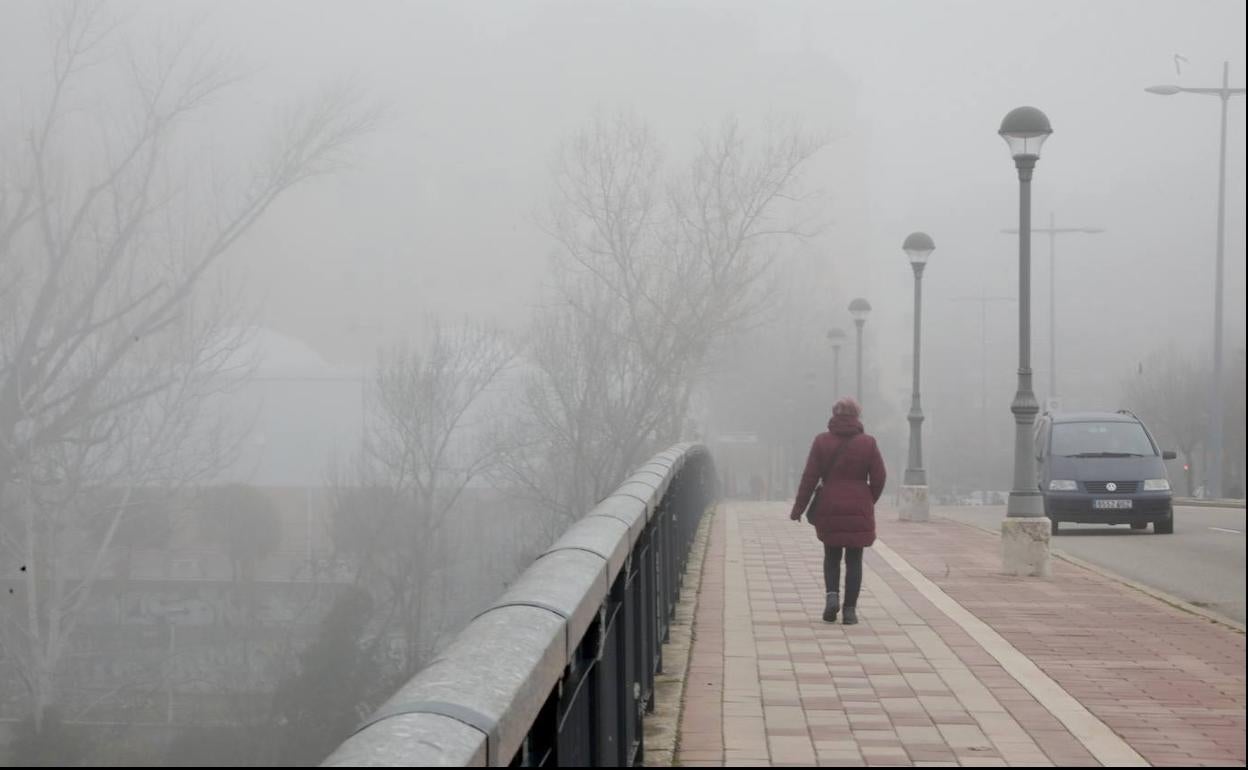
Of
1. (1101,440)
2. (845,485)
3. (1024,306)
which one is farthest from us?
(1101,440)

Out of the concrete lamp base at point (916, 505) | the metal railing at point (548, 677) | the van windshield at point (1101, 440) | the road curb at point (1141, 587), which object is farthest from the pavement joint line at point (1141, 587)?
the concrete lamp base at point (916, 505)

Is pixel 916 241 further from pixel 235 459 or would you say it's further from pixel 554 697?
pixel 235 459

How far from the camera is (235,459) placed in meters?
66.6

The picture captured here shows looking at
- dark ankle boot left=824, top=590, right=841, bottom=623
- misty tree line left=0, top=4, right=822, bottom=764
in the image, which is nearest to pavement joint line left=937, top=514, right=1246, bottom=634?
dark ankle boot left=824, top=590, right=841, bottom=623

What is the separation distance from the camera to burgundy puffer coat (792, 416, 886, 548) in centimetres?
938

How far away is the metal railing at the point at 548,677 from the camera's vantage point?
5.32ft

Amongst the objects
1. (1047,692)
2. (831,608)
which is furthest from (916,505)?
(1047,692)

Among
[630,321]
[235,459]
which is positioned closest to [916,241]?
[630,321]

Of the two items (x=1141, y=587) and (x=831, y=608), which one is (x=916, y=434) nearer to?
(x=1141, y=587)

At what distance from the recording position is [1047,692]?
6.52m

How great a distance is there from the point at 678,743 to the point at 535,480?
53441mm

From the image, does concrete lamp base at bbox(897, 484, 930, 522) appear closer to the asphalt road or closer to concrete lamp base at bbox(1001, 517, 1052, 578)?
the asphalt road

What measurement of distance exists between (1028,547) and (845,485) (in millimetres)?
3740

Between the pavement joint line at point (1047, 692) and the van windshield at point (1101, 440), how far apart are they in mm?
10278
